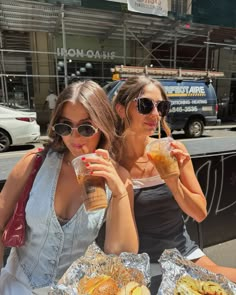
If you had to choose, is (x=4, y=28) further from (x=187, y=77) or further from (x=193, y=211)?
(x=193, y=211)

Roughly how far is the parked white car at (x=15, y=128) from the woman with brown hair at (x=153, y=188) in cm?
676

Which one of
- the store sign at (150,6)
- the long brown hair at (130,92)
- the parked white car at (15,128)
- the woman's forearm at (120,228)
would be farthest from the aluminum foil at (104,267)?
the store sign at (150,6)

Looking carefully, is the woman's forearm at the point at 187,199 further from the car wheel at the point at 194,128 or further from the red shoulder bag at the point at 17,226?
the car wheel at the point at 194,128

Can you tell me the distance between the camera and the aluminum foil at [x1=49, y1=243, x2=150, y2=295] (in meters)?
0.88

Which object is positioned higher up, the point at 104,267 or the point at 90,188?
the point at 90,188

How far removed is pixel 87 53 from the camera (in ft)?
44.7

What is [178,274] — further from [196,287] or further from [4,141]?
[4,141]

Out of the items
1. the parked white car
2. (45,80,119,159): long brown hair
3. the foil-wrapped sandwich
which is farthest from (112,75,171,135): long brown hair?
the parked white car

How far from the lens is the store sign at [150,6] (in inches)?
416

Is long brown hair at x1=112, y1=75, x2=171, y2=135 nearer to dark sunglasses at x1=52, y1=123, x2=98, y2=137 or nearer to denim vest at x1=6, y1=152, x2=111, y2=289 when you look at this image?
dark sunglasses at x1=52, y1=123, x2=98, y2=137

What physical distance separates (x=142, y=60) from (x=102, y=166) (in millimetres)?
13795

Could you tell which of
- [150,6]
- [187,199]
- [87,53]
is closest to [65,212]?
[187,199]

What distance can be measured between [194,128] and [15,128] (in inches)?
249

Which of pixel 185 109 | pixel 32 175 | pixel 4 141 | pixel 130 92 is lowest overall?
pixel 4 141
